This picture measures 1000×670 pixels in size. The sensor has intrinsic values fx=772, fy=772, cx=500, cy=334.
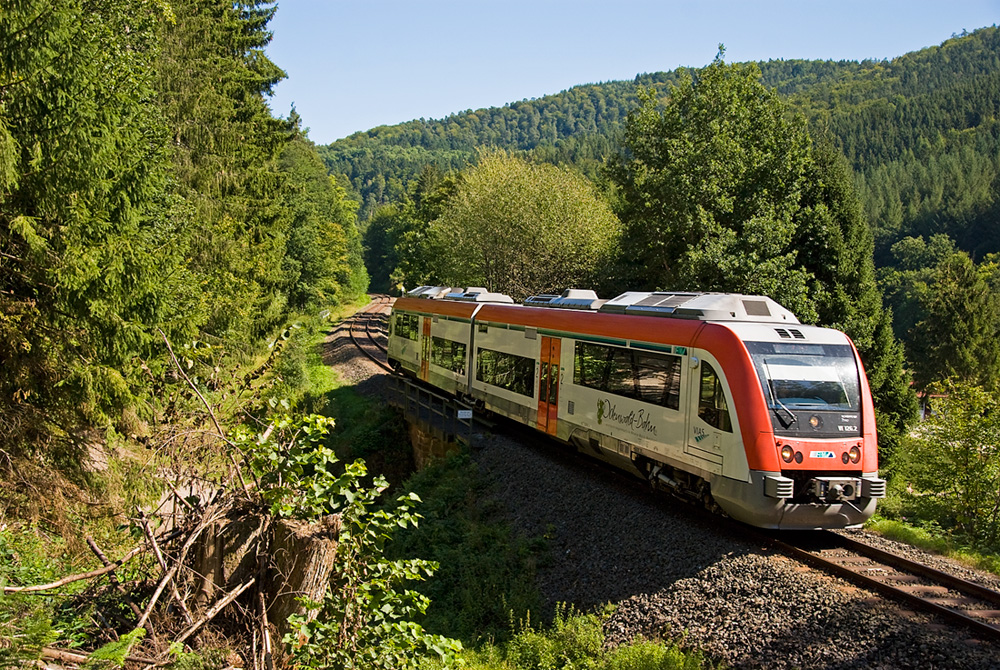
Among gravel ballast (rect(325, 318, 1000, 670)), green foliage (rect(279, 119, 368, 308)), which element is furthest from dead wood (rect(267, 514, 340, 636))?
green foliage (rect(279, 119, 368, 308))

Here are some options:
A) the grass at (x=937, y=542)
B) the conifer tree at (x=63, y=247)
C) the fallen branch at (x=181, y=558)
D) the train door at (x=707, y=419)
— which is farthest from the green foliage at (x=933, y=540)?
the conifer tree at (x=63, y=247)

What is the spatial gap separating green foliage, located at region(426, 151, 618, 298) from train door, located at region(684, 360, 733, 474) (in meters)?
20.1

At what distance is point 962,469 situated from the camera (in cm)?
1338

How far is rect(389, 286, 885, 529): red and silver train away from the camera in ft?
32.4

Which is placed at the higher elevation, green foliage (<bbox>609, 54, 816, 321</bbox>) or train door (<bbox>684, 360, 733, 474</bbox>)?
green foliage (<bbox>609, 54, 816, 321</bbox>)

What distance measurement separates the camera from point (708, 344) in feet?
35.2

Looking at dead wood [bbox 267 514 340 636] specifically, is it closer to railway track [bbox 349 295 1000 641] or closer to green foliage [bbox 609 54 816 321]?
railway track [bbox 349 295 1000 641]

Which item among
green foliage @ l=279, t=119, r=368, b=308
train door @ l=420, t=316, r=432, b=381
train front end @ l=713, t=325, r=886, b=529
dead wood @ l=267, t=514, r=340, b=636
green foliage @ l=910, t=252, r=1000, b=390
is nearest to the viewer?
dead wood @ l=267, t=514, r=340, b=636

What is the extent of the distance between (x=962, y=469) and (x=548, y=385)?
24.9ft

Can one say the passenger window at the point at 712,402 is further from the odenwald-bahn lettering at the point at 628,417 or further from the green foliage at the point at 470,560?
the green foliage at the point at 470,560

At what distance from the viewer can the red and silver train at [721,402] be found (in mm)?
9875

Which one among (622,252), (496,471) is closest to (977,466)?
(496,471)

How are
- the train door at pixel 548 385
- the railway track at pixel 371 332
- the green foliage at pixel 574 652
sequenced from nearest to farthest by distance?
the green foliage at pixel 574 652, the train door at pixel 548 385, the railway track at pixel 371 332

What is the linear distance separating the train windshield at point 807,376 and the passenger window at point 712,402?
1.95 ft
